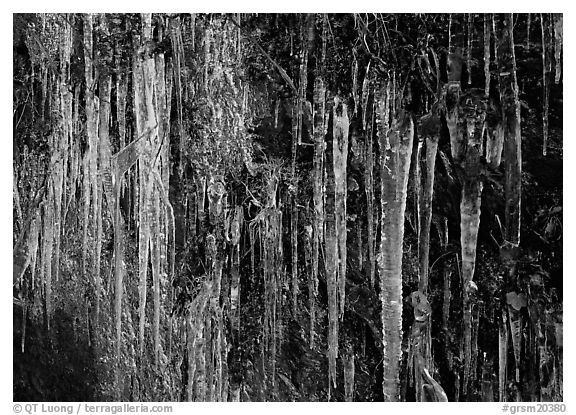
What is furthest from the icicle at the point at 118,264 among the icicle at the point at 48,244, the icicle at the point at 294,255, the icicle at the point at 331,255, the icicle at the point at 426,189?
the icicle at the point at 426,189

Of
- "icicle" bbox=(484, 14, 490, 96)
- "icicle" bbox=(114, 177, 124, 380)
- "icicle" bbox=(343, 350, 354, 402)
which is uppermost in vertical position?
"icicle" bbox=(484, 14, 490, 96)

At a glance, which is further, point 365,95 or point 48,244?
point 48,244

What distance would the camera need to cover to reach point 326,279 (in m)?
1.84

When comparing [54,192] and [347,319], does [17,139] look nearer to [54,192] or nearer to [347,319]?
[54,192]

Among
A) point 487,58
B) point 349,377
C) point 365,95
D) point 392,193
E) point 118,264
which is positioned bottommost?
point 349,377

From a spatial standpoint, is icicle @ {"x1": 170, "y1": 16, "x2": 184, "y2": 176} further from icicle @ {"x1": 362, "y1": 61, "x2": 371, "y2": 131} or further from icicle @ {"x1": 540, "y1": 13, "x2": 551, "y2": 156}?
icicle @ {"x1": 540, "y1": 13, "x2": 551, "y2": 156}

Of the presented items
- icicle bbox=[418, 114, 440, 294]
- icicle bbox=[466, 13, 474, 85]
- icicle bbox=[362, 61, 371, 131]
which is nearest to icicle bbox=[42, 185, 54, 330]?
icicle bbox=[362, 61, 371, 131]

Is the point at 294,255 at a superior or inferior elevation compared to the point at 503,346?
superior

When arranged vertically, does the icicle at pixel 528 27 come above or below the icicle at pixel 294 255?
above

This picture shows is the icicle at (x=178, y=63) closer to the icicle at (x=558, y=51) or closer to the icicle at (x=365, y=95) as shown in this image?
the icicle at (x=365, y=95)

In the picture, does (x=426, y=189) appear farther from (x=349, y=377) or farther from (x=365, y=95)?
(x=349, y=377)

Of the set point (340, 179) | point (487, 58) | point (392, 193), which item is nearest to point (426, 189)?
point (392, 193)

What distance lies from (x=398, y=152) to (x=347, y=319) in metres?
0.55

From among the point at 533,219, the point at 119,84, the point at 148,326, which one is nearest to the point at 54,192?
the point at 119,84
